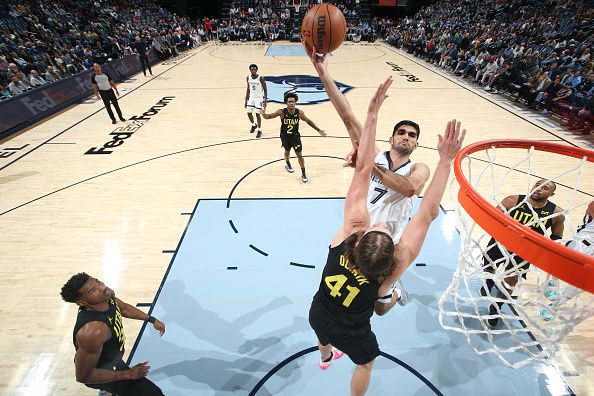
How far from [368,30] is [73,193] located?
26.4 metres

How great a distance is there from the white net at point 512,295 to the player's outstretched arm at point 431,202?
1.71 feet

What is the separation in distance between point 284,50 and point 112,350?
879 inches

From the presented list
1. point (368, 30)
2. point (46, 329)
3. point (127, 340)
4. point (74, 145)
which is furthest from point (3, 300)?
point (368, 30)

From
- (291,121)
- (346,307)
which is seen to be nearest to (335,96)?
(346,307)

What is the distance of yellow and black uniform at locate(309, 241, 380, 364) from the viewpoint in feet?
7.16

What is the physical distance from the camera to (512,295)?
3525 mm

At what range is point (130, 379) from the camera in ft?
7.99

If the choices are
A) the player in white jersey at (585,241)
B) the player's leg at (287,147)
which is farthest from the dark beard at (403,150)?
the player's leg at (287,147)

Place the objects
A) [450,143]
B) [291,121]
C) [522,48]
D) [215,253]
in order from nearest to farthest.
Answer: [450,143], [215,253], [291,121], [522,48]

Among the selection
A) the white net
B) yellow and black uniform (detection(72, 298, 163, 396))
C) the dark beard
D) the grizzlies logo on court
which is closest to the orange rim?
the white net

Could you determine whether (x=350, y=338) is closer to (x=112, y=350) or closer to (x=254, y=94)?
(x=112, y=350)

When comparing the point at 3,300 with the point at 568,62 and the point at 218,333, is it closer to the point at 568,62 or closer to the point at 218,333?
the point at 218,333

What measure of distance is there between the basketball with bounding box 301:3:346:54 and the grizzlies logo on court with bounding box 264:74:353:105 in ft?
23.8

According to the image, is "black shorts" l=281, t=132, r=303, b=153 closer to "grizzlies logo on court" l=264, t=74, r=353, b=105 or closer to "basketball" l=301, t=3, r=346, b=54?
"basketball" l=301, t=3, r=346, b=54
